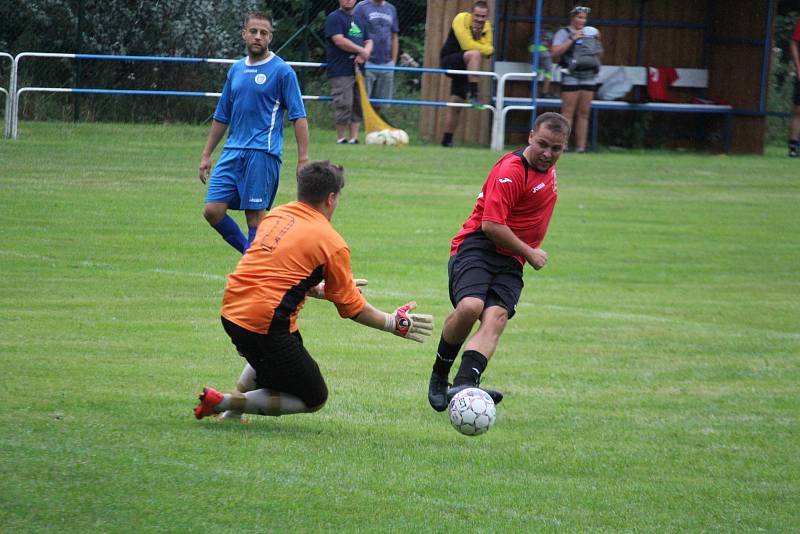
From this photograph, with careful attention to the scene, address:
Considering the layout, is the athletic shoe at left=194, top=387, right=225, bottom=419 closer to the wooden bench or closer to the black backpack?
the wooden bench

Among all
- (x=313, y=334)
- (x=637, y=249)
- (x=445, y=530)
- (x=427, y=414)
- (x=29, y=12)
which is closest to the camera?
(x=445, y=530)

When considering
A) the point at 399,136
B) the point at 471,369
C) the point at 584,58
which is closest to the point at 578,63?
the point at 584,58

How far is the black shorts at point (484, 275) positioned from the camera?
7.54 meters

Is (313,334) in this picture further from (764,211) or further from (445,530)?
(764,211)

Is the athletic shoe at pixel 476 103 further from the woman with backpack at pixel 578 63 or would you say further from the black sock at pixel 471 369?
the black sock at pixel 471 369

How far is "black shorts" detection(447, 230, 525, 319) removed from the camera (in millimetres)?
7543

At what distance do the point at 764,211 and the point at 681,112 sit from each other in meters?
7.41

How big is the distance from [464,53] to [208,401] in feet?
49.0

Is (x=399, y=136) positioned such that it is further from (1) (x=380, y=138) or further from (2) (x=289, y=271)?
(2) (x=289, y=271)

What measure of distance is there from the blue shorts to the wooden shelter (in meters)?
13.5

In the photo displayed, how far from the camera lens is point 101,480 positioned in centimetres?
567

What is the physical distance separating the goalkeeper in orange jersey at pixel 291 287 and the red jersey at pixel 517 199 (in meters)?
1.05

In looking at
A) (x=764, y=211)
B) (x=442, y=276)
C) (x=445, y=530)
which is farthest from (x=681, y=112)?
(x=445, y=530)

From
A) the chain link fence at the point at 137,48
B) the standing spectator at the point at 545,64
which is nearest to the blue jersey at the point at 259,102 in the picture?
the chain link fence at the point at 137,48
